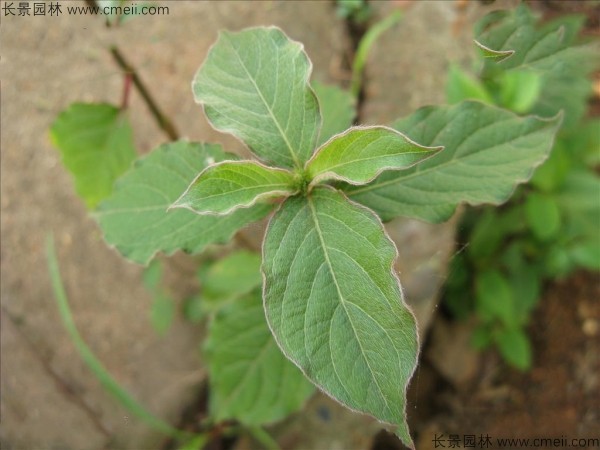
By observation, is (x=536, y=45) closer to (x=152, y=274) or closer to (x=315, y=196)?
(x=315, y=196)

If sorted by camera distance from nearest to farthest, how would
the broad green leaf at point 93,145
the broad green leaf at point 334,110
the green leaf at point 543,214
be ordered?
1. the broad green leaf at point 334,110
2. the broad green leaf at point 93,145
3. the green leaf at point 543,214

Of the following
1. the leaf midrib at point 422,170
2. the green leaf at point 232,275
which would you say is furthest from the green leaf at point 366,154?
the green leaf at point 232,275

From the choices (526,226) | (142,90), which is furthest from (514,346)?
(142,90)

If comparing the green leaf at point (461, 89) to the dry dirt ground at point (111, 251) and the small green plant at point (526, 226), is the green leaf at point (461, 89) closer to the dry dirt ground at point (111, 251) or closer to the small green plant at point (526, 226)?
the small green plant at point (526, 226)

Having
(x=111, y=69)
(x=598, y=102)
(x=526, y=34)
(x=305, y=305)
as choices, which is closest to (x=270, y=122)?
(x=305, y=305)

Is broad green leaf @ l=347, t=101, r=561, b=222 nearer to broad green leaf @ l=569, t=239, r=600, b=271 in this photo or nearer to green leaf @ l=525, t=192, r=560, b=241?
green leaf @ l=525, t=192, r=560, b=241

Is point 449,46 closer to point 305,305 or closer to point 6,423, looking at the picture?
point 305,305
